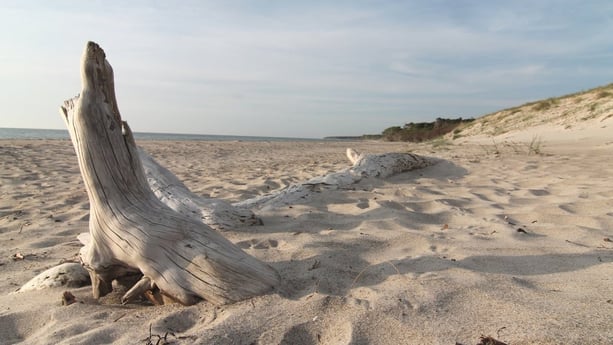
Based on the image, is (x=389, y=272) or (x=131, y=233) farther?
(x=389, y=272)

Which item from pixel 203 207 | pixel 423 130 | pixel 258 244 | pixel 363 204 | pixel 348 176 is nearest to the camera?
pixel 258 244

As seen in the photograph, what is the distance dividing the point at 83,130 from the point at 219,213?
1.48 m

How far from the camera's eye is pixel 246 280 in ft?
6.87

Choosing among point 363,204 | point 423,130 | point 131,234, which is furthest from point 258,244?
point 423,130

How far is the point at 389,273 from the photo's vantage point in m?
2.33

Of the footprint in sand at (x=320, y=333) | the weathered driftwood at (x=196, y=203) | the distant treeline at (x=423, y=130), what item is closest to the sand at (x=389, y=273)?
the footprint in sand at (x=320, y=333)

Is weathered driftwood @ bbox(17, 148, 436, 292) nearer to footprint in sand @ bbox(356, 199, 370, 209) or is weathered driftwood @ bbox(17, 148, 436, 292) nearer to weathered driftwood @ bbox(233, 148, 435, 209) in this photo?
weathered driftwood @ bbox(233, 148, 435, 209)

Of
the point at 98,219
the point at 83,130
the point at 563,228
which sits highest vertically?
the point at 83,130

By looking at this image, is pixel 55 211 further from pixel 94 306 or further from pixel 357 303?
pixel 357 303

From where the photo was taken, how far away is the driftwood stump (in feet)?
6.79

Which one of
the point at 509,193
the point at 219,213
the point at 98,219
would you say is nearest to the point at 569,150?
the point at 509,193

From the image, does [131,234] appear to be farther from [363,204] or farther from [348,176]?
[348,176]

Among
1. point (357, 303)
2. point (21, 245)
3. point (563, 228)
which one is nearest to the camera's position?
point (357, 303)

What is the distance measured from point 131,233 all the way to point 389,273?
4.90ft
